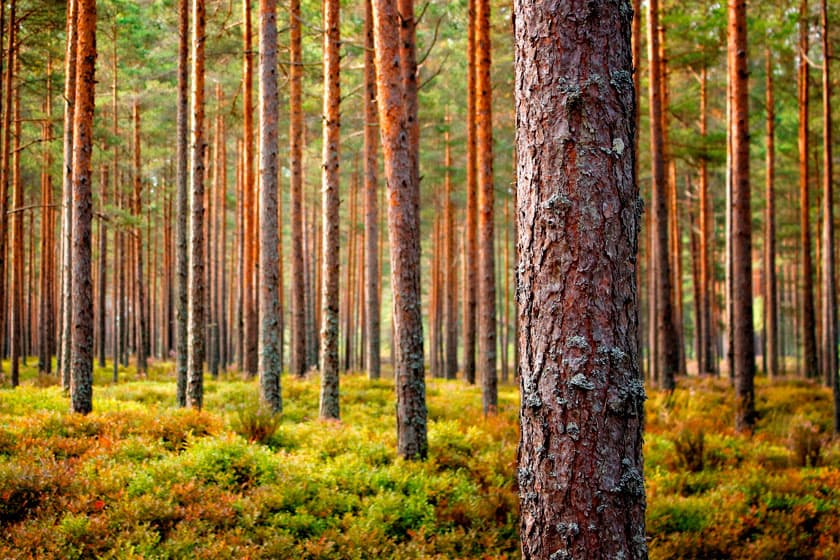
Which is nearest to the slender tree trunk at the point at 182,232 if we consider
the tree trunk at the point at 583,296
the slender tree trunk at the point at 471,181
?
the slender tree trunk at the point at 471,181

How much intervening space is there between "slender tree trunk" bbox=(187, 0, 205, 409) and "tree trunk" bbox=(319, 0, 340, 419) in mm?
2201

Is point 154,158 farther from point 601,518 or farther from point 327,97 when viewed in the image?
point 601,518

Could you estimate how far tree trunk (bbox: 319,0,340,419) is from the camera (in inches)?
375

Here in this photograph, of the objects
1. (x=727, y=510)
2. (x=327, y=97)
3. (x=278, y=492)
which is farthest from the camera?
(x=327, y=97)

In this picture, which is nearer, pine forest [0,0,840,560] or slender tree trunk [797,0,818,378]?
pine forest [0,0,840,560]

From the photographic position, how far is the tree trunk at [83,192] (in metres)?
8.88

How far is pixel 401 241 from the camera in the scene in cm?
748

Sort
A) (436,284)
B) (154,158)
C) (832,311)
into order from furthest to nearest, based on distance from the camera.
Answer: (436,284), (154,158), (832,311)

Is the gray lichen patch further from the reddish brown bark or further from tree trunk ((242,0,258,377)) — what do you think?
tree trunk ((242,0,258,377))

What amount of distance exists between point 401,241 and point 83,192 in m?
5.11

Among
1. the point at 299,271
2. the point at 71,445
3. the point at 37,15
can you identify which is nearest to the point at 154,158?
the point at 37,15

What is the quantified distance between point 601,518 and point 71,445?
23.0ft

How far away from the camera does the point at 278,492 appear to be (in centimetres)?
638

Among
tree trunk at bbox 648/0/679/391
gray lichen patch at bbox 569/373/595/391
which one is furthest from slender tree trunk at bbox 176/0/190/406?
tree trunk at bbox 648/0/679/391
